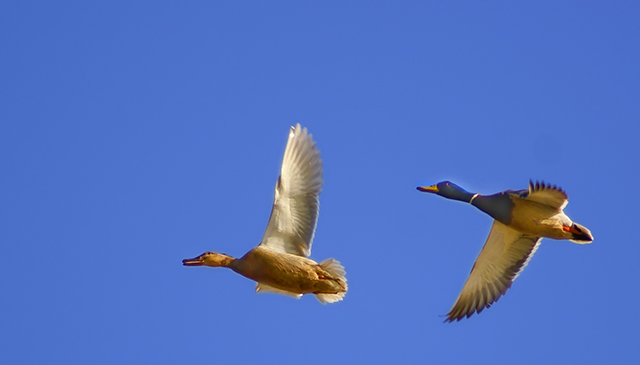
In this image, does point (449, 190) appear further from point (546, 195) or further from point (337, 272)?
point (337, 272)

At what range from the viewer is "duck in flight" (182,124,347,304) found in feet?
35.7

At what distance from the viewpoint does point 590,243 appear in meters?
11.2

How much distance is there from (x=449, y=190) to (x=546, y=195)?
162cm

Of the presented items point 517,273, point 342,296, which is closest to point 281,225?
point 342,296

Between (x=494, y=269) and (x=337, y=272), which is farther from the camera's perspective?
(x=494, y=269)

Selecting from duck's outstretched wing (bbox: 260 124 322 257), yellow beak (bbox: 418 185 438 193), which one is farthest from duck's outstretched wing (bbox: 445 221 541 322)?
duck's outstretched wing (bbox: 260 124 322 257)

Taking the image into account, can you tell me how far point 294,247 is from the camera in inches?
450

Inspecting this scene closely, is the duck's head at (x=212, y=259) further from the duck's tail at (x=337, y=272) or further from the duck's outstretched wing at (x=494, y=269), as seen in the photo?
the duck's outstretched wing at (x=494, y=269)

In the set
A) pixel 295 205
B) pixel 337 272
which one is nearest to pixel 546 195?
pixel 337 272

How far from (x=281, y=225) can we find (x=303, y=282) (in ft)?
2.99

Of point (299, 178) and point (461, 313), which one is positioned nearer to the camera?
point (299, 178)

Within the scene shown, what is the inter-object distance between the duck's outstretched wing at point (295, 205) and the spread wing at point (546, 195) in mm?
2603

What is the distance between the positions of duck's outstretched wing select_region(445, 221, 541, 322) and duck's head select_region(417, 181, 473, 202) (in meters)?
0.54

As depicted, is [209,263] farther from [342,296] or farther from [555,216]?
[555,216]
